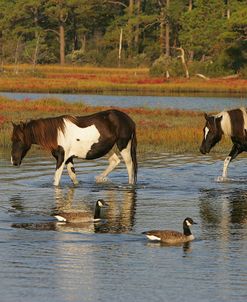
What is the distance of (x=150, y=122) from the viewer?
31.1 m

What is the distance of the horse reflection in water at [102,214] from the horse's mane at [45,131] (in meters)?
0.79

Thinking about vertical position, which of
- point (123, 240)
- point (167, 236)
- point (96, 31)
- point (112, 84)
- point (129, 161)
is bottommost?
point (123, 240)

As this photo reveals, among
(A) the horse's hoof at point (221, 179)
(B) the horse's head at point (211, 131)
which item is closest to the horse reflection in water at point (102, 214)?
(A) the horse's hoof at point (221, 179)

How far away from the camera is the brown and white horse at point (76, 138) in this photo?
17422 millimetres

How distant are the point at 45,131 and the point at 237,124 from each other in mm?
3718

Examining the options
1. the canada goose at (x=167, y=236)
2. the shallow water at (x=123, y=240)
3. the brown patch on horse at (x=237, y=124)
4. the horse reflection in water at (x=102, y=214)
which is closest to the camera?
the shallow water at (x=123, y=240)

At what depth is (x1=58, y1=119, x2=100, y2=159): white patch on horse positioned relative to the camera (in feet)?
57.3

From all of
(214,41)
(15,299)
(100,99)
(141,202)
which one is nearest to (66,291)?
(15,299)

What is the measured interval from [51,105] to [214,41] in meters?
38.2

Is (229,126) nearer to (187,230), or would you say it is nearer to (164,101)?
(187,230)

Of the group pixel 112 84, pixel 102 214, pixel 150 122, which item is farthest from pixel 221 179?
pixel 112 84

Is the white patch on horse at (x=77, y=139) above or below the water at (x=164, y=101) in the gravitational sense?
above

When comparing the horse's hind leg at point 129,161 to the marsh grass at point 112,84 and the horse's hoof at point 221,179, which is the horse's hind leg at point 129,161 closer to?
the horse's hoof at point 221,179

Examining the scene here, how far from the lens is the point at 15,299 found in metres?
9.70
